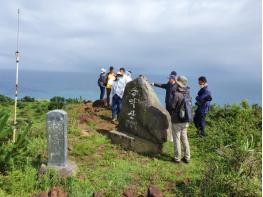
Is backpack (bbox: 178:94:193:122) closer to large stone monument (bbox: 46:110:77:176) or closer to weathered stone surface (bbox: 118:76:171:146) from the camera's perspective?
weathered stone surface (bbox: 118:76:171:146)

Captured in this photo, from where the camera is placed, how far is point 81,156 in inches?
512

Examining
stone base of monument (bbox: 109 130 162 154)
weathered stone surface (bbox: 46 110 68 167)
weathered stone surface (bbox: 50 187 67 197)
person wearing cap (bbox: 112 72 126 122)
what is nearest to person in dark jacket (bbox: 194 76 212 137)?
stone base of monument (bbox: 109 130 162 154)

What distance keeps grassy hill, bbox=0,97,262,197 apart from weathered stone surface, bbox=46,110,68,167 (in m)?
0.50

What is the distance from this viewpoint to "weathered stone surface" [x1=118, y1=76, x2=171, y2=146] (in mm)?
13539

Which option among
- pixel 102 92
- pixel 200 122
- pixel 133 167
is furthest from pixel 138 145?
pixel 102 92

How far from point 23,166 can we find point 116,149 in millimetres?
3296

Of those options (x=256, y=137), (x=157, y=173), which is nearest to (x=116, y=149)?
(x=157, y=173)

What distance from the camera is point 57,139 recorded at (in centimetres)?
1146

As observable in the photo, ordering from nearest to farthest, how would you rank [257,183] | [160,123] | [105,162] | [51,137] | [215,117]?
[257,183] → [51,137] → [105,162] → [160,123] → [215,117]

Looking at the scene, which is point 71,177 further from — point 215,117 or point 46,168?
point 215,117

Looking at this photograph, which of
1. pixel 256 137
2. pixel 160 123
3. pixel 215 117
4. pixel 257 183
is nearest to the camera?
pixel 257 183

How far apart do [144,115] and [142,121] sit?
0.67ft

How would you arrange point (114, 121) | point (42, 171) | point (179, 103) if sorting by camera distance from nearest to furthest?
point (42, 171) → point (179, 103) → point (114, 121)

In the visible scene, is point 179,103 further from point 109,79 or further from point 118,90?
point 109,79
